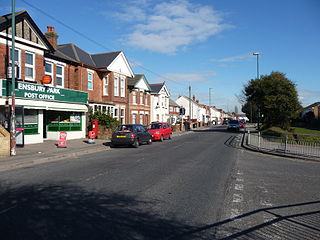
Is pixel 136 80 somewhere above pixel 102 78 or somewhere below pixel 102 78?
above

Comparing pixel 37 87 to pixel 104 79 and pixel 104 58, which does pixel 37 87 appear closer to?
pixel 104 79

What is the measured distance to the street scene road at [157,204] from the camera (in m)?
4.23

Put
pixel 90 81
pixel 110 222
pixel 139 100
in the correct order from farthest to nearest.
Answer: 1. pixel 139 100
2. pixel 90 81
3. pixel 110 222

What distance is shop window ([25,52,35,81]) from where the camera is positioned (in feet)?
55.9

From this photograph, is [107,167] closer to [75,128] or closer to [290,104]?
[75,128]

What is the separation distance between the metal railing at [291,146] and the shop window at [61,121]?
1387 centimetres

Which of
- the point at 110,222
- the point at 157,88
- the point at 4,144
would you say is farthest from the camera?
the point at 157,88

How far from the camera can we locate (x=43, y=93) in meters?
17.5

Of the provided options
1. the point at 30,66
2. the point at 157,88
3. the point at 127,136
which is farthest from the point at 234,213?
the point at 157,88

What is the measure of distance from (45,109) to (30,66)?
2907 millimetres

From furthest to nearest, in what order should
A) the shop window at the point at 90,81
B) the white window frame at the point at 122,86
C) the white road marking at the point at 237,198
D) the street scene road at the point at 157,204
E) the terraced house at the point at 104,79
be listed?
the white window frame at the point at 122,86 → the shop window at the point at 90,81 → the terraced house at the point at 104,79 → the white road marking at the point at 237,198 → the street scene road at the point at 157,204

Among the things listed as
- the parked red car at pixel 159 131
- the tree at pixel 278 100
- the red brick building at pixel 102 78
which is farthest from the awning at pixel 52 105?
the tree at pixel 278 100

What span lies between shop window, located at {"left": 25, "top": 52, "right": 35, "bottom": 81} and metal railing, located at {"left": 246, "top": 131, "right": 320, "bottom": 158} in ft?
50.1

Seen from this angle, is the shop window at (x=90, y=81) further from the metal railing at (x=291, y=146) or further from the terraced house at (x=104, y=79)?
the metal railing at (x=291, y=146)
